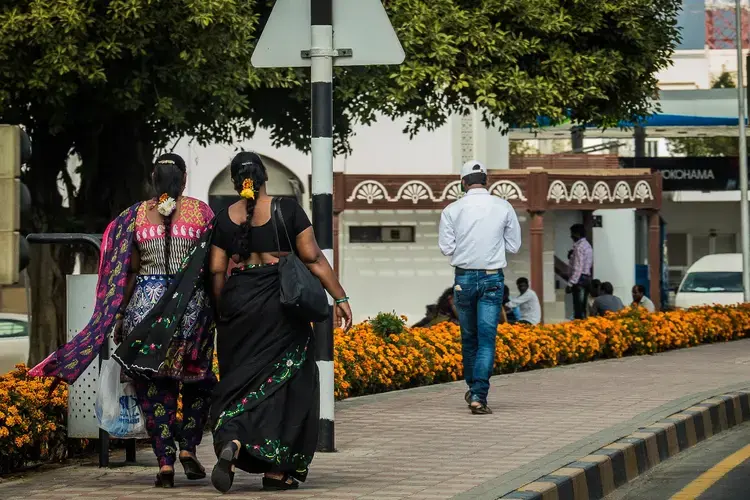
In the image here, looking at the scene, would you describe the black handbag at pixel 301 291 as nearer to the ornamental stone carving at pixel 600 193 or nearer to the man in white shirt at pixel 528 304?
the man in white shirt at pixel 528 304

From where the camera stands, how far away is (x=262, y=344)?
305 inches

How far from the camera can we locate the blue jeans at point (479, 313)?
11.4 metres

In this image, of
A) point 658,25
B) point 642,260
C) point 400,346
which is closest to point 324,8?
point 400,346

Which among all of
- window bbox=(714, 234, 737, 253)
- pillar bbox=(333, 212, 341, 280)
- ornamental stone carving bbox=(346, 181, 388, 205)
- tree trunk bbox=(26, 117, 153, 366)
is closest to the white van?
pillar bbox=(333, 212, 341, 280)

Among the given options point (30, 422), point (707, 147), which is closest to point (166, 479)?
point (30, 422)

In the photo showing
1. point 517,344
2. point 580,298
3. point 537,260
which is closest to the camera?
point 517,344

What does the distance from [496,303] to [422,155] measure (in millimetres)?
22235

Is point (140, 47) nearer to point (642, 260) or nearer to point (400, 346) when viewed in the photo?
point (400, 346)

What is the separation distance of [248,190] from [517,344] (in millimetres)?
8705

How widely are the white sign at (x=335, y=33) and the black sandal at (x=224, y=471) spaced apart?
103 inches

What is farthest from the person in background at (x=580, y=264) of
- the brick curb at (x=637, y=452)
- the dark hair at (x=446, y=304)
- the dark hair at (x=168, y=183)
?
the dark hair at (x=168, y=183)

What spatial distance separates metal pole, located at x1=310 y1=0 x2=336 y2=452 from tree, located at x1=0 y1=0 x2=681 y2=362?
298 inches

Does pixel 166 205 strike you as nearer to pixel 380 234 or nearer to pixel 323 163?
pixel 323 163

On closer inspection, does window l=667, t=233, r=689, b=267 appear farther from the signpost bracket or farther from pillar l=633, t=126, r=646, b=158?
the signpost bracket
